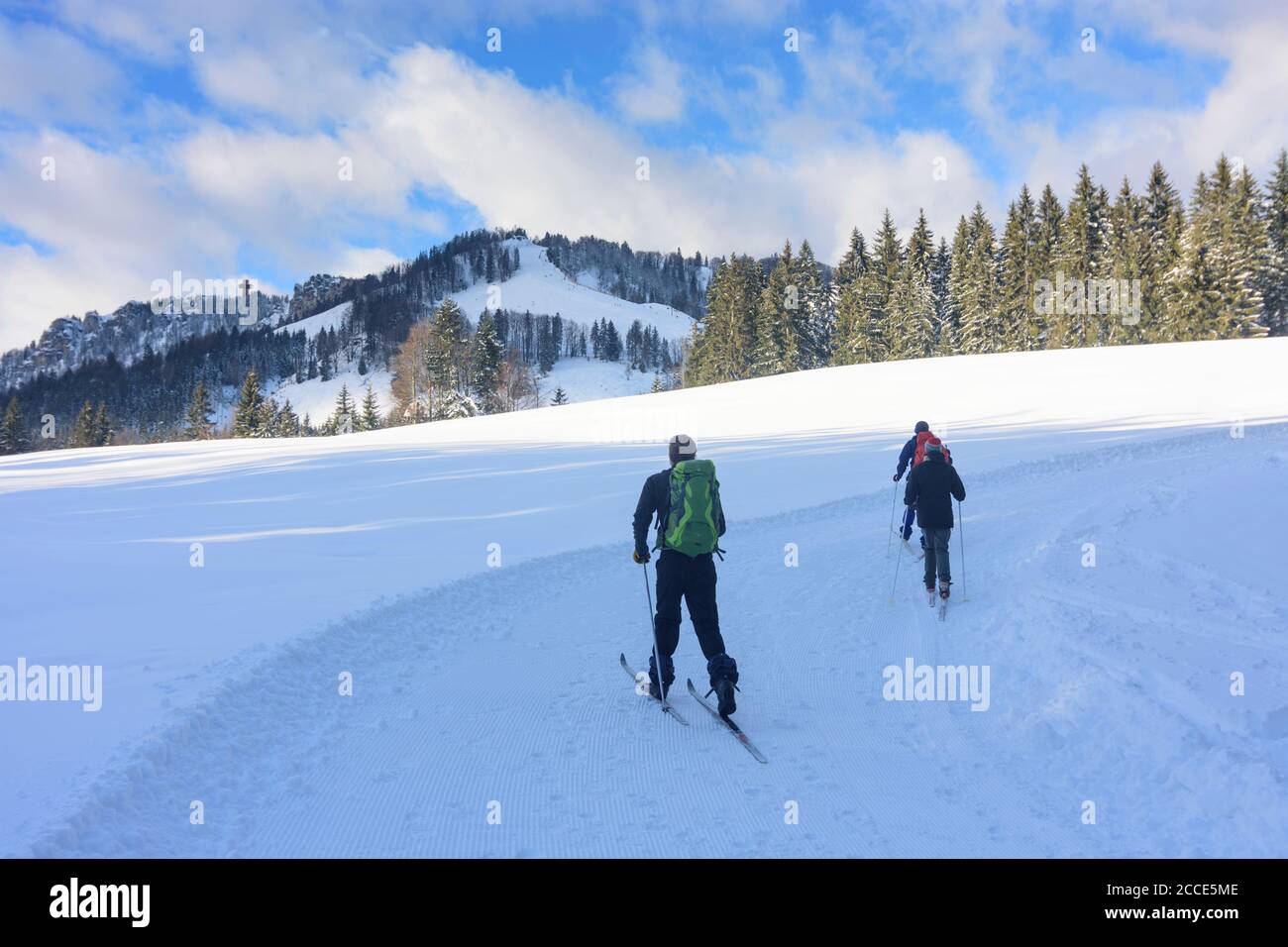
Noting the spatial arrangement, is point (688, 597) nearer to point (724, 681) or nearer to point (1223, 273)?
point (724, 681)

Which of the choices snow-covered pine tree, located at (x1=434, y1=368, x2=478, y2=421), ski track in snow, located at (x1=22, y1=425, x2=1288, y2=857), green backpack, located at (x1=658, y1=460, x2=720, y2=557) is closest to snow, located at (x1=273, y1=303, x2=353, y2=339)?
snow-covered pine tree, located at (x1=434, y1=368, x2=478, y2=421)

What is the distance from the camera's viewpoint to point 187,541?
11586 mm

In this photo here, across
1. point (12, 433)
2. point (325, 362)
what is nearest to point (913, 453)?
point (12, 433)

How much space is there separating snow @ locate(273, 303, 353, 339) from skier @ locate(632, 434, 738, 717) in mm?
174161

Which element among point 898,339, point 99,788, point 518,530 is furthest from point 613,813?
point 898,339

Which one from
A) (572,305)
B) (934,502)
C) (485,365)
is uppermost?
(572,305)

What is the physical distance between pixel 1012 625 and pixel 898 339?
50.8 metres

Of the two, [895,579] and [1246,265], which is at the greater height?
[1246,265]

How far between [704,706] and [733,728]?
0.56 meters

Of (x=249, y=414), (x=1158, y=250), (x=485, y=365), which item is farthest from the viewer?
(x=249, y=414)

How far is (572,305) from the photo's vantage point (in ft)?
577

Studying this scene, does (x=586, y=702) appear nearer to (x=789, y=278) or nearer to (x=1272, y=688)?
→ (x=1272, y=688)
